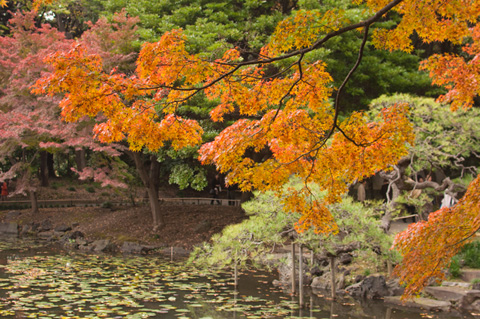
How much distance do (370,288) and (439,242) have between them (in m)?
4.41

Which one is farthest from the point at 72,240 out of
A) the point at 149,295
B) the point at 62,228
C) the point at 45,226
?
the point at 149,295

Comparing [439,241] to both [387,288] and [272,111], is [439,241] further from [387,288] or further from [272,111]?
[387,288]

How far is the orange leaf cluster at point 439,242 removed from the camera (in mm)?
4918

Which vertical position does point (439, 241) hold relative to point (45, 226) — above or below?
above

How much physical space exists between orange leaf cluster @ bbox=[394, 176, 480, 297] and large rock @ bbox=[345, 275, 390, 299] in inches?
147

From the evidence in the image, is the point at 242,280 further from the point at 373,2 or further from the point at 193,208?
the point at 193,208

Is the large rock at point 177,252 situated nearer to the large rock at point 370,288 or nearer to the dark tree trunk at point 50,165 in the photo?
the large rock at point 370,288

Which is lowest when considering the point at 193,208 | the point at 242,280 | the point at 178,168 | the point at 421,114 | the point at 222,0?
the point at 242,280

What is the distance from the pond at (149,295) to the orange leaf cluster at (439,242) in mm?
2664

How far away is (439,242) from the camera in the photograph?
5051 mm

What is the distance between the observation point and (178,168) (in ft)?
53.8

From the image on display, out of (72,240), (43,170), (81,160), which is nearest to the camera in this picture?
(72,240)

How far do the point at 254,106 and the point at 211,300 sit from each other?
424 cm

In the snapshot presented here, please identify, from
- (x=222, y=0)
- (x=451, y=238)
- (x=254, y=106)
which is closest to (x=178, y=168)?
(x=222, y=0)
